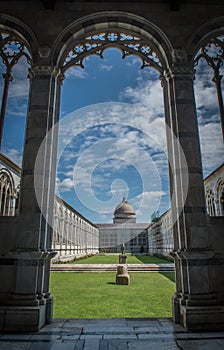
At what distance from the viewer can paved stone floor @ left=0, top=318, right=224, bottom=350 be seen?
3666 millimetres

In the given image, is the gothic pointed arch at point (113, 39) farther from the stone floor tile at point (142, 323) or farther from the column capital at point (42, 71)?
the stone floor tile at point (142, 323)

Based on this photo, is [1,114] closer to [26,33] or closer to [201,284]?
[26,33]

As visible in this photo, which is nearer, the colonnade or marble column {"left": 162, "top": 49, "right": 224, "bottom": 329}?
marble column {"left": 162, "top": 49, "right": 224, "bottom": 329}

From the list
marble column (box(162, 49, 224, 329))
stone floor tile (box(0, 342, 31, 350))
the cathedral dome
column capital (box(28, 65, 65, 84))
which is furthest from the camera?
the cathedral dome

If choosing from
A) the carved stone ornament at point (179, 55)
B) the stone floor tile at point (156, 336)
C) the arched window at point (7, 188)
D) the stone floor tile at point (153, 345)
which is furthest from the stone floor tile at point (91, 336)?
the arched window at point (7, 188)

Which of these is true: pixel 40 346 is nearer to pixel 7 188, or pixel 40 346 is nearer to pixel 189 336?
pixel 189 336

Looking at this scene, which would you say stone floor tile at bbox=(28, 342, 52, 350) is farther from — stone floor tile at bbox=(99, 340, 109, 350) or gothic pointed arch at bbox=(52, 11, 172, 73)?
gothic pointed arch at bbox=(52, 11, 172, 73)

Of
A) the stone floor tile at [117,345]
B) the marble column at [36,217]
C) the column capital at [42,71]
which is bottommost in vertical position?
the stone floor tile at [117,345]

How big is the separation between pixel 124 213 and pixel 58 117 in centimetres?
5966

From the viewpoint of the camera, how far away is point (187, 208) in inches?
198

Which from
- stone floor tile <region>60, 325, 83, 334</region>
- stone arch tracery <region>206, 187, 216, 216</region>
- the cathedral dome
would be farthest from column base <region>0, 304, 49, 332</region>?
the cathedral dome

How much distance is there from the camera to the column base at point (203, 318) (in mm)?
4395

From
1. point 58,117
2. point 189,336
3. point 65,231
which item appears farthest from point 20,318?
point 65,231

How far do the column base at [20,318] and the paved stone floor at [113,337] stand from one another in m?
0.15
